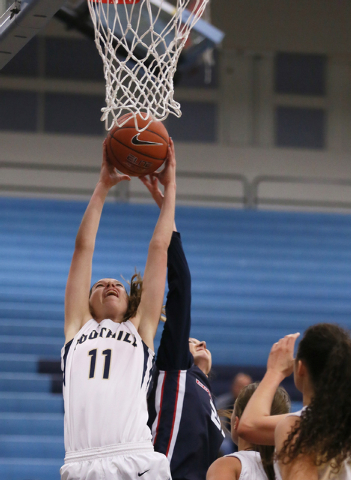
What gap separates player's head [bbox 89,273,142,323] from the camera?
9.32 feet

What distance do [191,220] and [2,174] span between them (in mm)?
3436

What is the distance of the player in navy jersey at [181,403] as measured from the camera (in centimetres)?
268

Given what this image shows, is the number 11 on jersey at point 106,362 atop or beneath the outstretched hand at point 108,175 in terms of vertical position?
beneath

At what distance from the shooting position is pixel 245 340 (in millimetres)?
8000

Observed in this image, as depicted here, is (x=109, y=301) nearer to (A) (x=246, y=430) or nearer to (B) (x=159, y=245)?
(B) (x=159, y=245)

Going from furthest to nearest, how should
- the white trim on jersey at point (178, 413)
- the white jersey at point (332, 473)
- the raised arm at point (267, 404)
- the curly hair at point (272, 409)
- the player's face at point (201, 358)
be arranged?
the player's face at point (201, 358) < the white trim on jersey at point (178, 413) < the curly hair at point (272, 409) < the raised arm at point (267, 404) < the white jersey at point (332, 473)

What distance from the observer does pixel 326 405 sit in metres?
1.94

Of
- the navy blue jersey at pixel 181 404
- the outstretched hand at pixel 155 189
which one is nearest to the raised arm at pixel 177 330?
the navy blue jersey at pixel 181 404

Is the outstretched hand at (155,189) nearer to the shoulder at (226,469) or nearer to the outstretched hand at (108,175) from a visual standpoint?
the outstretched hand at (108,175)

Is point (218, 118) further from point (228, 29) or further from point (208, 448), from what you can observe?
point (208, 448)

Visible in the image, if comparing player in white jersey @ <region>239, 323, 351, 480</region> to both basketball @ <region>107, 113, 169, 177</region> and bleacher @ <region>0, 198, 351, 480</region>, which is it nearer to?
basketball @ <region>107, 113, 169, 177</region>

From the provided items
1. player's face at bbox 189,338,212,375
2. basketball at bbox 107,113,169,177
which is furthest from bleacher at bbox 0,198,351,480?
basketball at bbox 107,113,169,177

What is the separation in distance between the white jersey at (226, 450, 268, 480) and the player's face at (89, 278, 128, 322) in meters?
0.79

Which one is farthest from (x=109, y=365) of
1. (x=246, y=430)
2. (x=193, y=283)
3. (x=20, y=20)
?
(x=193, y=283)
